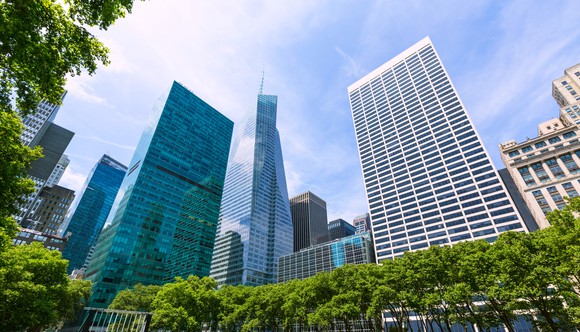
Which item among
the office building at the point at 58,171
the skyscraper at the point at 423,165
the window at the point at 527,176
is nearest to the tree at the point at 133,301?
the skyscraper at the point at 423,165

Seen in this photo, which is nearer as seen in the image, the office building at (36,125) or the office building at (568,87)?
the office building at (568,87)

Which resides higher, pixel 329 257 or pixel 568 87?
pixel 568 87

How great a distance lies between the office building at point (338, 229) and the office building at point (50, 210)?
166 m

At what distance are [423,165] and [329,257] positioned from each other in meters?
54.5

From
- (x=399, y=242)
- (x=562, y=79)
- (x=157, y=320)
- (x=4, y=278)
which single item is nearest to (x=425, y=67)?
(x=562, y=79)

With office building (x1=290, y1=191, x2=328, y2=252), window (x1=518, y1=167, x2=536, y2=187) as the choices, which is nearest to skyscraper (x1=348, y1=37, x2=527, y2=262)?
window (x1=518, y1=167, x2=536, y2=187)

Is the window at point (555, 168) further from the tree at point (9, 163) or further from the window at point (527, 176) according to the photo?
the tree at point (9, 163)

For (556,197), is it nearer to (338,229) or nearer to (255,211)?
(255,211)

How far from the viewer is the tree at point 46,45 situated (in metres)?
9.68

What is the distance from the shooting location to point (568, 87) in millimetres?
88500

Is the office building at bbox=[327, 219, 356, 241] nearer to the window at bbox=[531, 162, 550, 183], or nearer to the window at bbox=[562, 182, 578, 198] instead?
the window at bbox=[531, 162, 550, 183]

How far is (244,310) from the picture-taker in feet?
135

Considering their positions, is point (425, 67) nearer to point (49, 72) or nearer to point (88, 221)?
point (49, 72)

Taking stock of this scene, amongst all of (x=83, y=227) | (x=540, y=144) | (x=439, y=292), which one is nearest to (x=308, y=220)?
(x=540, y=144)
